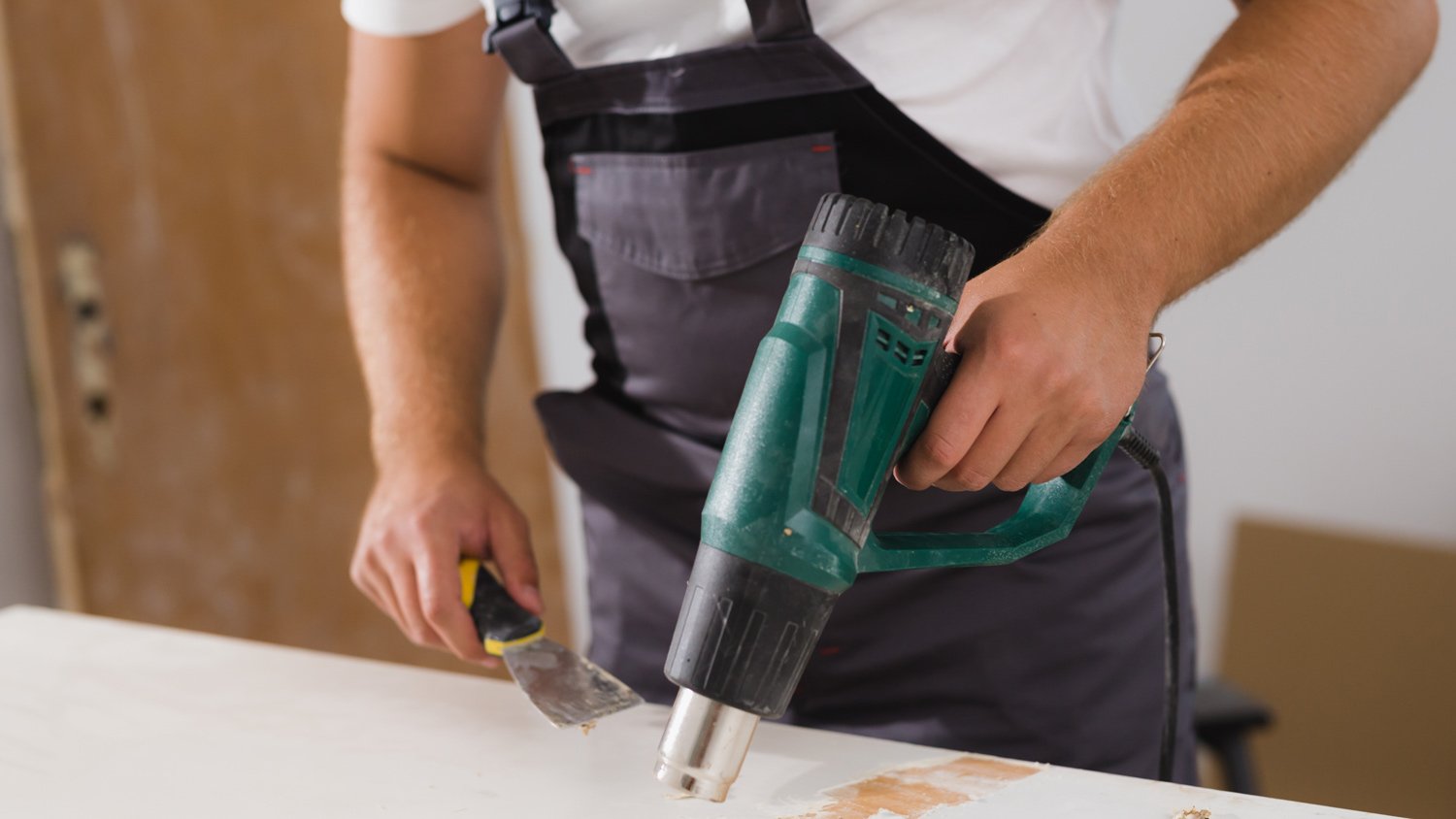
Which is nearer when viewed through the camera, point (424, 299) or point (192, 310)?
point (424, 299)

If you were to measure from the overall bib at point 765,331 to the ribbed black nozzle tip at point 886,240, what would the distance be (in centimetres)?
30

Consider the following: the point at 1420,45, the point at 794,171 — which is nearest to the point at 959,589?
the point at 794,171

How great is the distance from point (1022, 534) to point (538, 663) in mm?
361

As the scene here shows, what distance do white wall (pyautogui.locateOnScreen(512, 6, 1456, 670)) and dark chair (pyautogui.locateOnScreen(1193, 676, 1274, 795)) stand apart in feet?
2.71

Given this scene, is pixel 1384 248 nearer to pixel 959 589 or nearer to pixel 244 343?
pixel 959 589

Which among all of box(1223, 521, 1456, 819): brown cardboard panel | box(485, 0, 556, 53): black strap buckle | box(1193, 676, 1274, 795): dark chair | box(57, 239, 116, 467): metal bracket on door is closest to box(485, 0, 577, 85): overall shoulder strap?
box(485, 0, 556, 53): black strap buckle

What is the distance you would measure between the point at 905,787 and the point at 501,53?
→ 2.03 feet

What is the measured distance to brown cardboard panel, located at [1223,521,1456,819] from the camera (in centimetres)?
191

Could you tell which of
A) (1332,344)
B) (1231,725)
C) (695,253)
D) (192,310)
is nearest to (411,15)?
(695,253)

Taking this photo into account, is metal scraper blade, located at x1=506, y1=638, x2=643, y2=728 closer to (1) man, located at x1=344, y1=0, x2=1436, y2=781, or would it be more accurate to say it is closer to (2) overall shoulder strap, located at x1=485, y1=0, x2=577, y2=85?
(1) man, located at x1=344, y1=0, x2=1436, y2=781

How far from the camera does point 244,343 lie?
7.02 feet

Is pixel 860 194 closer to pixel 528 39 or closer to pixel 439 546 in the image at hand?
pixel 528 39

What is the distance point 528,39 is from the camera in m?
0.93

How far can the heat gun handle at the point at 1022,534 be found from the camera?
2.20ft
